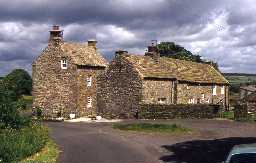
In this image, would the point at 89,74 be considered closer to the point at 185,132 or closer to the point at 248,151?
the point at 185,132

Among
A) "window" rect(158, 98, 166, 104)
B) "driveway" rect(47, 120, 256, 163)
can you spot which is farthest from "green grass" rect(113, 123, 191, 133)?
"window" rect(158, 98, 166, 104)

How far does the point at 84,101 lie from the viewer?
2285 inches

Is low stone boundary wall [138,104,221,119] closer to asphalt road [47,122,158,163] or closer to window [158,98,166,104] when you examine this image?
window [158,98,166,104]

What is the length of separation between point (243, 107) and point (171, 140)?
19910mm

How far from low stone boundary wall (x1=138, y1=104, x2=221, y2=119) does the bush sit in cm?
2094

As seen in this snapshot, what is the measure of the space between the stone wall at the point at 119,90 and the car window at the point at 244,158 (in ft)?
127

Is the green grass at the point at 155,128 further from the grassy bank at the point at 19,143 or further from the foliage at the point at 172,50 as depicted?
the foliage at the point at 172,50

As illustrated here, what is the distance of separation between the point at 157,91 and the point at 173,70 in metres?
4.91

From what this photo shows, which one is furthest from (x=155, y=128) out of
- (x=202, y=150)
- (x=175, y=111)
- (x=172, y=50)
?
(x=172, y=50)

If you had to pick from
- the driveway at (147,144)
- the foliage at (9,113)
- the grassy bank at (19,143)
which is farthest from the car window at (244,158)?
the foliage at (9,113)

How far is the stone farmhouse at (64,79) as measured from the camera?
56.9 metres

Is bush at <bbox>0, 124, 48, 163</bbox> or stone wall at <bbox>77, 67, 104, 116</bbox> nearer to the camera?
bush at <bbox>0, 124, 48, 163</bbox>

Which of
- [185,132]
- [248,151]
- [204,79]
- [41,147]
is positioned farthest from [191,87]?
[248,151]

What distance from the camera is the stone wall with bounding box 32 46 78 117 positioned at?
187 ft
